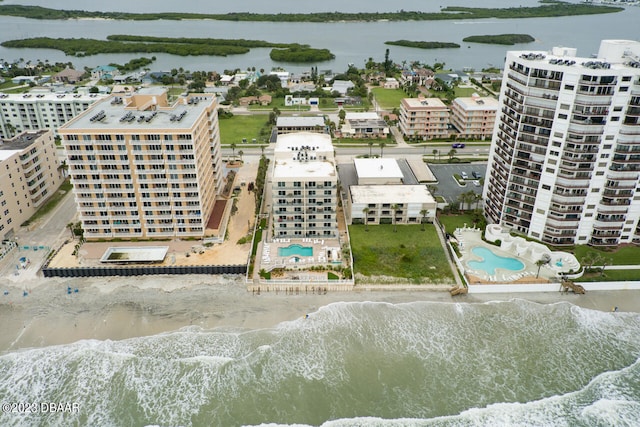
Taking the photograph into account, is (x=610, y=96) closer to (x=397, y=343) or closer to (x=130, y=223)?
(x=397, y=343)

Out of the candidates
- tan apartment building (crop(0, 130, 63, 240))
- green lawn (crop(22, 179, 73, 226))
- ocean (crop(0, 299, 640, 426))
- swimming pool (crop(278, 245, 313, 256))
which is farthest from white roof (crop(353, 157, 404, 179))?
tan apartment building (crop(0, 130, 63, 240))

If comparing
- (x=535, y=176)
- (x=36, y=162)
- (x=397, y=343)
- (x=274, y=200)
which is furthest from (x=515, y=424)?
(x=36, y=162)

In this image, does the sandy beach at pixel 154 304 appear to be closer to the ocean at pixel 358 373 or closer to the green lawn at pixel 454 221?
the ocean at pixel 358 373

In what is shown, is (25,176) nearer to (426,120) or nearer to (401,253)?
(401,253)

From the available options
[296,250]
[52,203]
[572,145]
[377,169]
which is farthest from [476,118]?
[52,203]

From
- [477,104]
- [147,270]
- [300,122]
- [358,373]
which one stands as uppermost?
[477,104]

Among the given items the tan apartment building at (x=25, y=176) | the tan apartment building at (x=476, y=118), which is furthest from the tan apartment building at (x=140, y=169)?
the tan apartment building at (x=476, y=118)

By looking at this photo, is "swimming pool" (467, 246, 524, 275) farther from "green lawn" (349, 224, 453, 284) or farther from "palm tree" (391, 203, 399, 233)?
"palm tree" (391, 203, 399, 233)
